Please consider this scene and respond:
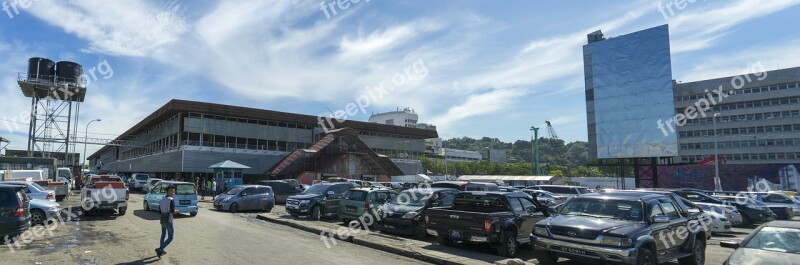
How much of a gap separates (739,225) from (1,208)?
84.1 feet

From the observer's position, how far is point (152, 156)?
2349 inches

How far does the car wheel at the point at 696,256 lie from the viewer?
32.1 feet

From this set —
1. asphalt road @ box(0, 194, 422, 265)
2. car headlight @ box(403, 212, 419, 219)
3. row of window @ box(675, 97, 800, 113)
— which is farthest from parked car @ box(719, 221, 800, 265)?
row of window @ box(675, 97, 800, 113)

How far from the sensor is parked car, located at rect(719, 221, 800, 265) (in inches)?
264

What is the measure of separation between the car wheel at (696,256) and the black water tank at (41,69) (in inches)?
2785

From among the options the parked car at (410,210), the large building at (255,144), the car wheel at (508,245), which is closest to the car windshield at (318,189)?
the parked car at (410,210)

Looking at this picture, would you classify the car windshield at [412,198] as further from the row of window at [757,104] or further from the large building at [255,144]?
the row of window at [757,104]

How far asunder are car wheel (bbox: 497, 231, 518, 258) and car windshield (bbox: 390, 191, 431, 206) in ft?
13.5

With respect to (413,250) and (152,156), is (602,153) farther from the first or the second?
(152,156)

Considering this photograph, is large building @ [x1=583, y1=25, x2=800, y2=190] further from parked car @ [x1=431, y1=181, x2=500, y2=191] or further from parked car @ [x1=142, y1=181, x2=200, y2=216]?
parked car @ [x1=142, y1=181, x2=200, y2=216]

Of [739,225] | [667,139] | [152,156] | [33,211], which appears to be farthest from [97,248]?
[152,156]

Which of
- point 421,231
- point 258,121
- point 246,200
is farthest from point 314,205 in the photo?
point 258,121

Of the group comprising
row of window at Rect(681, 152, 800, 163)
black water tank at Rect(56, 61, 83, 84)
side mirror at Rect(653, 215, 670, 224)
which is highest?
black water tank at Rect(56, 61, 83, 84)

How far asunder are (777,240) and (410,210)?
8.89 meters
